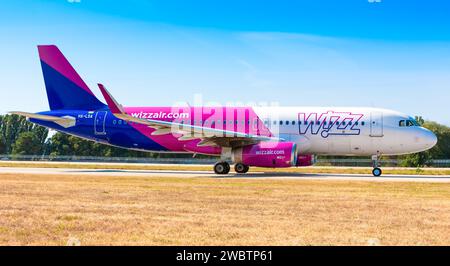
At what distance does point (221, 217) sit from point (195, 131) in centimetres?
1851

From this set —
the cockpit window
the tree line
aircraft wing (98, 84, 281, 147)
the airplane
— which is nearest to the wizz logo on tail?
the airplane

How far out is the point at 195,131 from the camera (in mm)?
30219

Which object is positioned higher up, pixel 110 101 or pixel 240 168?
pixel 110 101

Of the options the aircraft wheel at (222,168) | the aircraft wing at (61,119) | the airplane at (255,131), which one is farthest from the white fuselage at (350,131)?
the aircraft wing at (61,119)

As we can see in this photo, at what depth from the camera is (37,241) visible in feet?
29.5

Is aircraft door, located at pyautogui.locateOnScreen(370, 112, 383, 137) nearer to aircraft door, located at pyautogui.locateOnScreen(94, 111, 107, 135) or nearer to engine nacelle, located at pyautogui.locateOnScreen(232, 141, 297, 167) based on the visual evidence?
engine nacelle, located at pyautogui.locateOnScreen(232, 141, 297, 167)

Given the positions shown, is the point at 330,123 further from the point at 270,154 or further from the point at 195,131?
the point at 195,131

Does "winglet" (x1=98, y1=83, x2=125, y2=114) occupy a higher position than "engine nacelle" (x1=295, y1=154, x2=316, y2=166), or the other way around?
"winglet" (x1=98, y1=83, x2=125, y2=114)

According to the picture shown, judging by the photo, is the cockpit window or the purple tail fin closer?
the cockpit window

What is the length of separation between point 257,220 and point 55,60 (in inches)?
1127

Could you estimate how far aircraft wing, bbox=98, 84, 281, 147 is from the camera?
29422mm

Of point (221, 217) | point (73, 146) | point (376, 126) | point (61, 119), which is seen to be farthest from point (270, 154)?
point (73, 146)

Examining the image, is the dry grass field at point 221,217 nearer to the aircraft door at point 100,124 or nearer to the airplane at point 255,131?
the airplane at point 255,131
